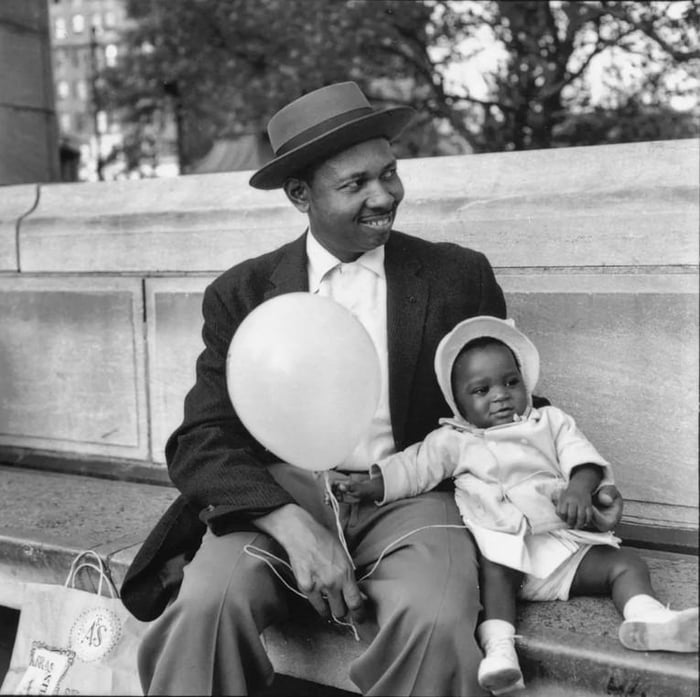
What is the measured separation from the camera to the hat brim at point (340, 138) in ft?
8.36

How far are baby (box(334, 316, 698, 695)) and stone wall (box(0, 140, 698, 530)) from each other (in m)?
0.59

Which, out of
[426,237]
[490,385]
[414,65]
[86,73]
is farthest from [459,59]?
[86,73]

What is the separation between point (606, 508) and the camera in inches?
96.8

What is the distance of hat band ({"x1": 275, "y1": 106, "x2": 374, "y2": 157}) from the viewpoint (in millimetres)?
2650

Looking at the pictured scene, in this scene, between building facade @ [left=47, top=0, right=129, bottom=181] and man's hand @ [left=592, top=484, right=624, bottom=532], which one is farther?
building facade @ [left=47, top=0, right=129, bottom=181]

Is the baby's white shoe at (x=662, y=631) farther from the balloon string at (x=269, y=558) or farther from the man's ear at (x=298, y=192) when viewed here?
the man's ear at (x=298, y=192)

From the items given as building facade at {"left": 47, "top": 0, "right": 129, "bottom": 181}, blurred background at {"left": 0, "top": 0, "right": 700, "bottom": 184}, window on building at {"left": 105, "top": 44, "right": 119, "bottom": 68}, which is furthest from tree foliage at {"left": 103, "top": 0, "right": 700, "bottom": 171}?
window on building at {"left": 105, "top": 44, "right": 119, "bottom": 68}

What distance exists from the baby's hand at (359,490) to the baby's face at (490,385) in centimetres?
32

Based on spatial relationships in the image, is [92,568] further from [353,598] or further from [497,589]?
[497,589]

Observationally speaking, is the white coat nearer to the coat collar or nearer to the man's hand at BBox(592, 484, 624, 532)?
the man's hand at BBox(592, 484, 624, 532)

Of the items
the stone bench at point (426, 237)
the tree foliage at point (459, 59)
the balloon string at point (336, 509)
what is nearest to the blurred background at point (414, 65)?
the tree foliage at point (459, 59)

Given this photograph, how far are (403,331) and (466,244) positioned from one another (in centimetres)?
70

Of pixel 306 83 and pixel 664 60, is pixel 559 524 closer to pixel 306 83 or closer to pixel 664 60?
pixel 664 60

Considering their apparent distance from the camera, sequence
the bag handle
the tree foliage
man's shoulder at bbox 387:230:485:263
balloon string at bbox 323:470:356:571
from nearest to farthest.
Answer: balloon string at bbox 323:470:356:571, man's shoulder at bbox 387:230:485:263, the bag handle, the tree foliage
